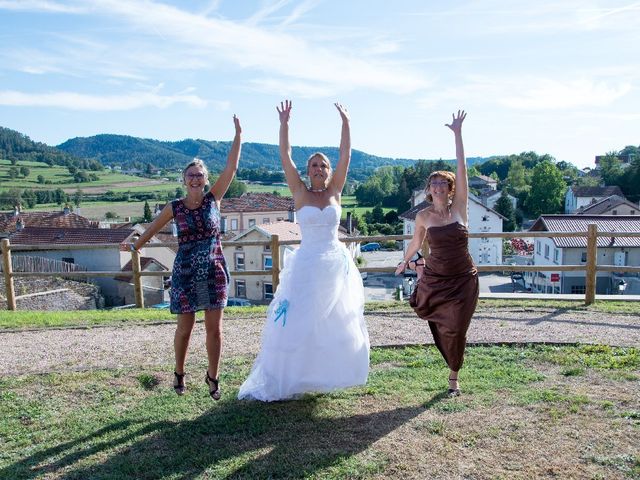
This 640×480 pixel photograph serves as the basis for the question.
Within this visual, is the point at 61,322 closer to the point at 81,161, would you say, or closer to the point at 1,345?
the point at 1,345

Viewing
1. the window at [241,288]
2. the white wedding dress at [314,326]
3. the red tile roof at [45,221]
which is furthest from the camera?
the red tile roof at [45,221]

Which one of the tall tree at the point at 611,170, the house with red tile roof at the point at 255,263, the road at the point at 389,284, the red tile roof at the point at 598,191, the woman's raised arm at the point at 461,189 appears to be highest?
the tall tree at the point at 611,170

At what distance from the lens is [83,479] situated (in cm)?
367

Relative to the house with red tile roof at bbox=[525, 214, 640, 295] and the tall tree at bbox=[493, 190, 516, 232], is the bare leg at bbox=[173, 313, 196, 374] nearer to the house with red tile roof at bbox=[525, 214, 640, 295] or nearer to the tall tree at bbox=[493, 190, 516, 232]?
the house with red tile roof at bbox=[525, 214, 640, 295]

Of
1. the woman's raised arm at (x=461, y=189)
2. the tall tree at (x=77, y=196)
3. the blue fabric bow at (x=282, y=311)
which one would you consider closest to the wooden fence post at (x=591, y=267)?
the woman's raised arm at (x=461, y=189)

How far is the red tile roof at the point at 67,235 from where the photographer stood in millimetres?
37406

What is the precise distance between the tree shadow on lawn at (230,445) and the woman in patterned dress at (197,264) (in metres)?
0.51

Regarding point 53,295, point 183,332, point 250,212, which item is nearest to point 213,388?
point 183,332

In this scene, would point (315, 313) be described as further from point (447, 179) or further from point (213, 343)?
point (447, 179)

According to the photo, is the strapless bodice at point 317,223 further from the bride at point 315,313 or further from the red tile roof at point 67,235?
the red tile roof at point 67,235

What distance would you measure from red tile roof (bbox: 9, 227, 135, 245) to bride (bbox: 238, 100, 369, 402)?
34.3m

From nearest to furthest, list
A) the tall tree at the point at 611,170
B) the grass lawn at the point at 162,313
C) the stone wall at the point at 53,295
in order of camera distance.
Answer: the grass lawn at the point at 162,313 → the stone wall at the point at 53,295 → the tall tree at the point at 611,170

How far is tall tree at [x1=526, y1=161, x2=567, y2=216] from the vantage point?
2997 inches

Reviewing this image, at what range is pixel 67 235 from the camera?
128ft
